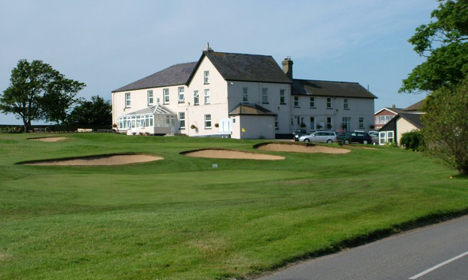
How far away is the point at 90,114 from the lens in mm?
90562

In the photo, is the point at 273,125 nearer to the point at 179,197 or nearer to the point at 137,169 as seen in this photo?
the point at 137,169

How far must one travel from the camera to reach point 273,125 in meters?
66.2

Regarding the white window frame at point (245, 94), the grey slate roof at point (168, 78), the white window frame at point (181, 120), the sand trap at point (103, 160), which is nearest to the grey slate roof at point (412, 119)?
the white window frame at point (245, 94)

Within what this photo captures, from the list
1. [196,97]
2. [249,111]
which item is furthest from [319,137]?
[196,97]

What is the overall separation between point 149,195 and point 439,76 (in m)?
28.4

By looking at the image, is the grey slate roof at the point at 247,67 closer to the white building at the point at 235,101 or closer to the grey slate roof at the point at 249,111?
the white building at the point at 235,101

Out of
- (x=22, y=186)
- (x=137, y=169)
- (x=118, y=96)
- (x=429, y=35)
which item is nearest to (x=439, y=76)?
(x=429, y=35)

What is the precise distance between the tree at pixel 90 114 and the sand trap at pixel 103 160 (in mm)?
54053

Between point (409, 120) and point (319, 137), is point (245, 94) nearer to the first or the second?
point (319, 137)

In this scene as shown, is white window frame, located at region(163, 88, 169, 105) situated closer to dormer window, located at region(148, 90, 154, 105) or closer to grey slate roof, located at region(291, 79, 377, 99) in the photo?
dormer window, located at region(148, 90, 154, 105)

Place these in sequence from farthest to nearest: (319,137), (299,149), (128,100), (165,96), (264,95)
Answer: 1. (128,100)
2. (165,96)
3. (264,95)
4. (319,137)
5. (299,149)

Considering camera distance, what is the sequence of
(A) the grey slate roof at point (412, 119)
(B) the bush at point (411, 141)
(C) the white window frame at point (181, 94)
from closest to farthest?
1. (B) the bush at point (411, 141)
2. (A) the grey slate roof at point (412, 119)
3. (C) the white window frame at point (181, 94)

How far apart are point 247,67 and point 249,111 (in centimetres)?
767

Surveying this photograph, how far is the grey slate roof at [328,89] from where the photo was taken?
74812 mm
